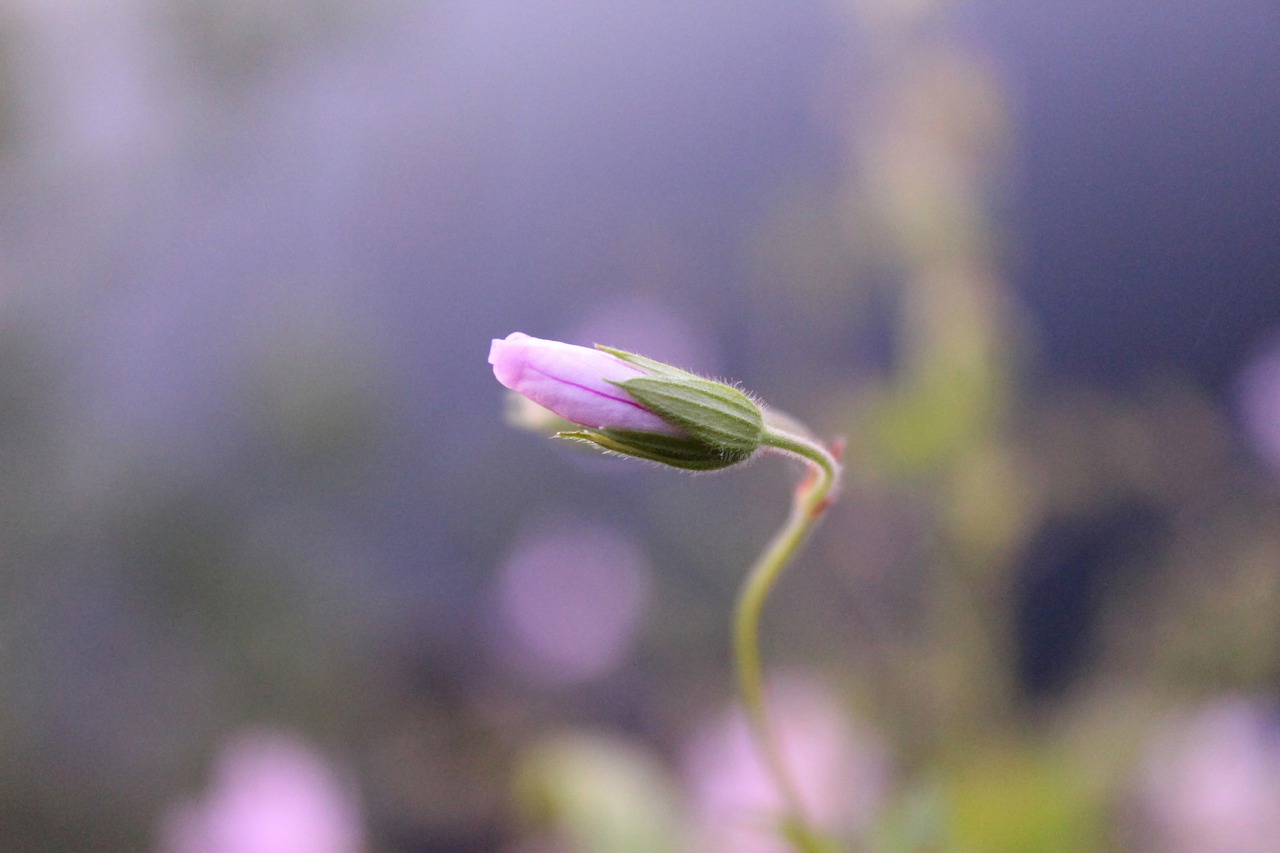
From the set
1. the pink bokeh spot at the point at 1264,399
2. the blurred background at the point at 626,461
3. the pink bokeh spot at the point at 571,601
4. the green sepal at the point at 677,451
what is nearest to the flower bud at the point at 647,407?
the green sepal at the point at 677,451

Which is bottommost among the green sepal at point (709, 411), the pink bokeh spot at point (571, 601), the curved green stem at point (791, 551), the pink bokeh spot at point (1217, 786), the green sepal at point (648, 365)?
the curved green stem at point (791, 551)

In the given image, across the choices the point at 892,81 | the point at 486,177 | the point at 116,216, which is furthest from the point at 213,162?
the point at 892,81

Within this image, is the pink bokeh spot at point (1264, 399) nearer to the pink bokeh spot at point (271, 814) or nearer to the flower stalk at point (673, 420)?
the flower stalk at point (673, 420)

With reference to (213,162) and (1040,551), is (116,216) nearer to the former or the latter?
(213,162)

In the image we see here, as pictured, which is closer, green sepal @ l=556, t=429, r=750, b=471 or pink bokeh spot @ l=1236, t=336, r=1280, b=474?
green sepal @ l=556, t=429, r=750, b=471

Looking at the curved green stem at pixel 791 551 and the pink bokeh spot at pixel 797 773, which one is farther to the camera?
the pink bokeh spot at pixel 797 773

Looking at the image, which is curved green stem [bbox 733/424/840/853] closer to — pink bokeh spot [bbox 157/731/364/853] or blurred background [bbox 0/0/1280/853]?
blurred background [bbox 0/0/1280/853]

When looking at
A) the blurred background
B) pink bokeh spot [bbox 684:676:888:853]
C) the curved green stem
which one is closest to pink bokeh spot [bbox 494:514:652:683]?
the blurred background
